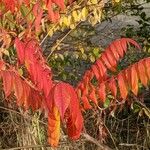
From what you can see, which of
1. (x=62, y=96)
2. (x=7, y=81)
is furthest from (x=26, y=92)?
(x=62, y=96)

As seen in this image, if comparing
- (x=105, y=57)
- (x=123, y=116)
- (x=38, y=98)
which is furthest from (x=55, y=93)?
(x=123, y=116)

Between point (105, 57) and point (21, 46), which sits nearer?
point (21, 46)

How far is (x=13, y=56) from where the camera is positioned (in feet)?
13.9

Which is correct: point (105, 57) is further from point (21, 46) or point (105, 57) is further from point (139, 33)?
point (139, 33)

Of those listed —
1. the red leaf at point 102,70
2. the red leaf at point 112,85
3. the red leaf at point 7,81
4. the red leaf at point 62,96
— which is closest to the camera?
the red leaf at point 62,96

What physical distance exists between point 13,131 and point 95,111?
927mm

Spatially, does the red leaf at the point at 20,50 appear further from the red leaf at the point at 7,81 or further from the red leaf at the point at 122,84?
the red leaf at the point at 122,84

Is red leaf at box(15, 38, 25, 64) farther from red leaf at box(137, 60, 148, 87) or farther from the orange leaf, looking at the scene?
red leaf at box(137, 60, 148, 87)

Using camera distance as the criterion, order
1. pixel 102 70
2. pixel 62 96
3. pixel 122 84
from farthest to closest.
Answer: pixel 102 70 → pixel 122 84 → pixel 62 96

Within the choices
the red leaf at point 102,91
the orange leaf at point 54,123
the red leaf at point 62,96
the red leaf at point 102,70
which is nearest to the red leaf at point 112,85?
the red leaf at point 102,91

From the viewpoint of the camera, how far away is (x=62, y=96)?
6.35ft

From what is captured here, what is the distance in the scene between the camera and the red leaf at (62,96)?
1892 mm

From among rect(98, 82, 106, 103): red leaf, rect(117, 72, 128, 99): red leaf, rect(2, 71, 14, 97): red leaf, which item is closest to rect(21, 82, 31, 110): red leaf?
rect(2, 71, 14, 97): red leaf

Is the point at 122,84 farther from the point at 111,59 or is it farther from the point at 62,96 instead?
the point at 62,96
